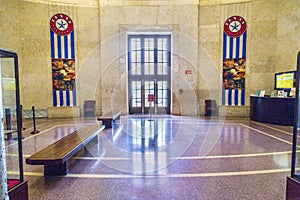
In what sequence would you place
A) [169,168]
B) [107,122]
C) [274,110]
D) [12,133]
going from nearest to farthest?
[169,168] < [12,133] < [107,122] < [274,110]

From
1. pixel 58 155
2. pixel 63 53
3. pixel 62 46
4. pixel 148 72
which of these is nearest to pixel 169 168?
pixel 58 155

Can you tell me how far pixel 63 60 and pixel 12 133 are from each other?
3.43 metres

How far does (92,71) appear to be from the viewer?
745cm

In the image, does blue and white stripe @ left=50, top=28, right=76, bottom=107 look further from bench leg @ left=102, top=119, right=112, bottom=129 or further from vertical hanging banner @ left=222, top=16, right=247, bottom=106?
vertical hanging banner @ left=222, top=16, right=247, bottom=106

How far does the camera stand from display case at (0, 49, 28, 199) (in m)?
1.55

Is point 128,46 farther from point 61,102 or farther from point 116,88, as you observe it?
point 61,102

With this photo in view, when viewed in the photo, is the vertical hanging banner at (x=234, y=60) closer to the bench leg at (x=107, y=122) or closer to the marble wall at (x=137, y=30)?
the marble wall at (x=137, y=30)

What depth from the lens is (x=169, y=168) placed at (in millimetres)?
2738

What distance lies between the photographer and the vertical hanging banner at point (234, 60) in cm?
713

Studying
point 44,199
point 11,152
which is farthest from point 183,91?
point 44,199

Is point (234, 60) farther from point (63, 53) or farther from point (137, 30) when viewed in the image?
point (63, 53)

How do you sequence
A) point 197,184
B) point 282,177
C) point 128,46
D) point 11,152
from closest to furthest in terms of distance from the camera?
point 197,184
point 282,177
point 11,152
point 128,46

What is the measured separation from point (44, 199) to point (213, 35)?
24.1 ft

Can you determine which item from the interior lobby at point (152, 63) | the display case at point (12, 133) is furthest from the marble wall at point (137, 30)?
the display case at point (12, 133)
